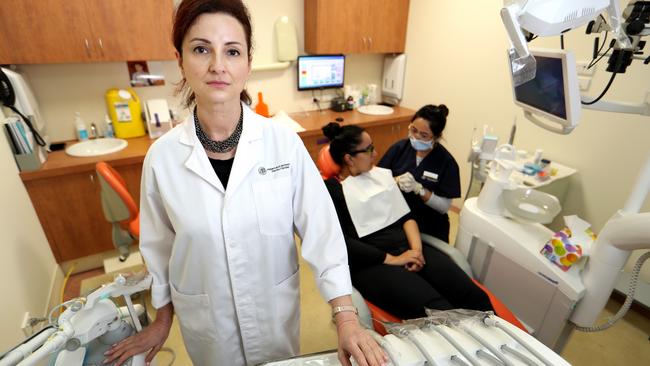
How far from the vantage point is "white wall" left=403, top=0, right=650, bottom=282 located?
6.48ft

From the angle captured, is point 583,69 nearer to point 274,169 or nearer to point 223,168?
point 274,169

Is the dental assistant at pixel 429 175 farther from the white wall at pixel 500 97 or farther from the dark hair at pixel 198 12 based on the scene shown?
the dark hair at pixel 198 12

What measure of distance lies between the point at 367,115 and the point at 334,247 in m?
2.54

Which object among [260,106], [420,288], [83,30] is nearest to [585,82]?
[420,288]

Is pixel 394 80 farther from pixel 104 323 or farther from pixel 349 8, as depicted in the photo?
pixel 104 323

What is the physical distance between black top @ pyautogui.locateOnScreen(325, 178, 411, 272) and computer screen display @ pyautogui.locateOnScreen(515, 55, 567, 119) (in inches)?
33.4

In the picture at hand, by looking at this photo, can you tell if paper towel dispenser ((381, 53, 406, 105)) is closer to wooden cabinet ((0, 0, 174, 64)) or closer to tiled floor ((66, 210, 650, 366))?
wooden cabinet ((0, 0, 174, 64))

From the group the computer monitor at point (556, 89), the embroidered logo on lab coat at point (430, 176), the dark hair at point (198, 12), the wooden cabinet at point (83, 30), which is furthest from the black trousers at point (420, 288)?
the wooden cabinet at point (83, 30)

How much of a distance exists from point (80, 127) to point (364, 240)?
2.26m

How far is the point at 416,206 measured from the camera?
75.3 inches

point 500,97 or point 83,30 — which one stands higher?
point 83,30

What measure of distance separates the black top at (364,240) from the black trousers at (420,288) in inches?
2.0

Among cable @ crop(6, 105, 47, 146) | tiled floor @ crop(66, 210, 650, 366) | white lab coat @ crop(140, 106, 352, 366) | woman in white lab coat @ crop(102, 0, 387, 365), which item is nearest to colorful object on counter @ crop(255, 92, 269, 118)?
cable @ crop(6, 105, 47, 146)

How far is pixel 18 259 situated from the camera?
5.51 feet
